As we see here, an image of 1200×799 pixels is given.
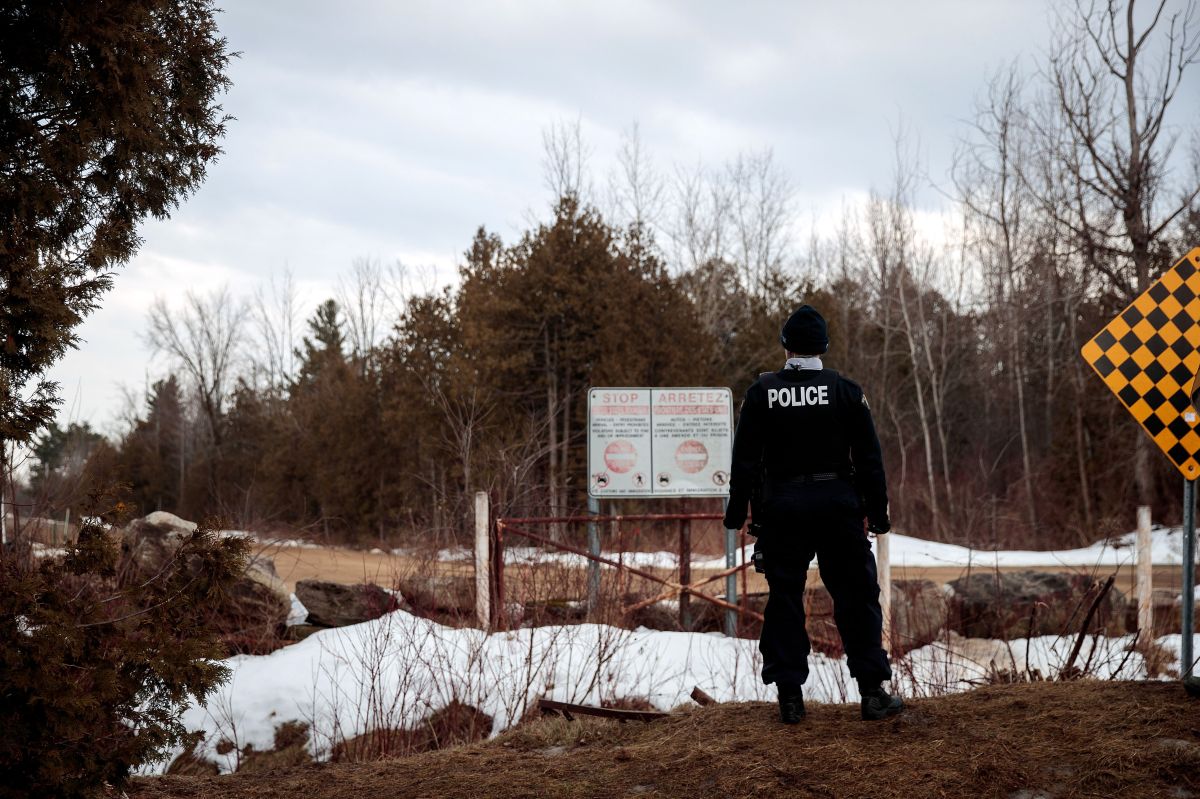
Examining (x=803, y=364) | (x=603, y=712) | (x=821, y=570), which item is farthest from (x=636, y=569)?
(x=803, y=364)

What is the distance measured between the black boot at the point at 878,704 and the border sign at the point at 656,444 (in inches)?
248

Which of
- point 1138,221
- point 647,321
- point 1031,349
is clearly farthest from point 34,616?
point 1031,349

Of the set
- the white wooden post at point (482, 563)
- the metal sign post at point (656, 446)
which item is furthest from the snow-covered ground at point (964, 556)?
the metal sign post at point (656, 446)

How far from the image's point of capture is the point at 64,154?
175 inches

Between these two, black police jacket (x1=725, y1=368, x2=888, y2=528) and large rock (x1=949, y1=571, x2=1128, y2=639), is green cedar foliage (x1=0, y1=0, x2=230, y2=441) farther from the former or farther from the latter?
large rock (x1=949, y1=571, x2=1128, y2=639)

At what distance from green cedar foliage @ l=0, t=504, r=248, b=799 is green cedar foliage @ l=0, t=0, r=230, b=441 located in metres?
0.72

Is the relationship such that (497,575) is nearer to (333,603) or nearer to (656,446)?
(333,603)

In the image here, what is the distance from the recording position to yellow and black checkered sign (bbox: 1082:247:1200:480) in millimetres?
5809

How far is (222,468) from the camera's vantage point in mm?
42531

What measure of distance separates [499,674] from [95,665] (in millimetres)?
4182

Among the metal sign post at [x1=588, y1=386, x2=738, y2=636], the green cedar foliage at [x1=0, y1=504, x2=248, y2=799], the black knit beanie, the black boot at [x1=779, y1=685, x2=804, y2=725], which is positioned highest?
the black knit beanie

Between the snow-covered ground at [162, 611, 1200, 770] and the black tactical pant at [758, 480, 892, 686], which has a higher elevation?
the black tactical pant at [758, 480, 892, 686]

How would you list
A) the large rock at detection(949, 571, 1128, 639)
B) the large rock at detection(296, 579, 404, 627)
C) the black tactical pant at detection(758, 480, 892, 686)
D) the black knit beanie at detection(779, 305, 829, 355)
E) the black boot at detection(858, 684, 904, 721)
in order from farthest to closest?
the large rock at detection(296, 579, 404, 627), the large rock at detection(949, 571, 1128, 639), the black knit beanie at detection(779, 305, 829, 355), the black tactical pant at detection(758, 480, 892, 686), the black boot at detection(858, 684, 904, 721)

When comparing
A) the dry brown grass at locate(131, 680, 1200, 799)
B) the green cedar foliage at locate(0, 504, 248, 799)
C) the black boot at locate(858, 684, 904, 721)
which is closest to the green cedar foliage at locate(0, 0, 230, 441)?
the green cedar foliage at locate(0, 504, 248, 799)
